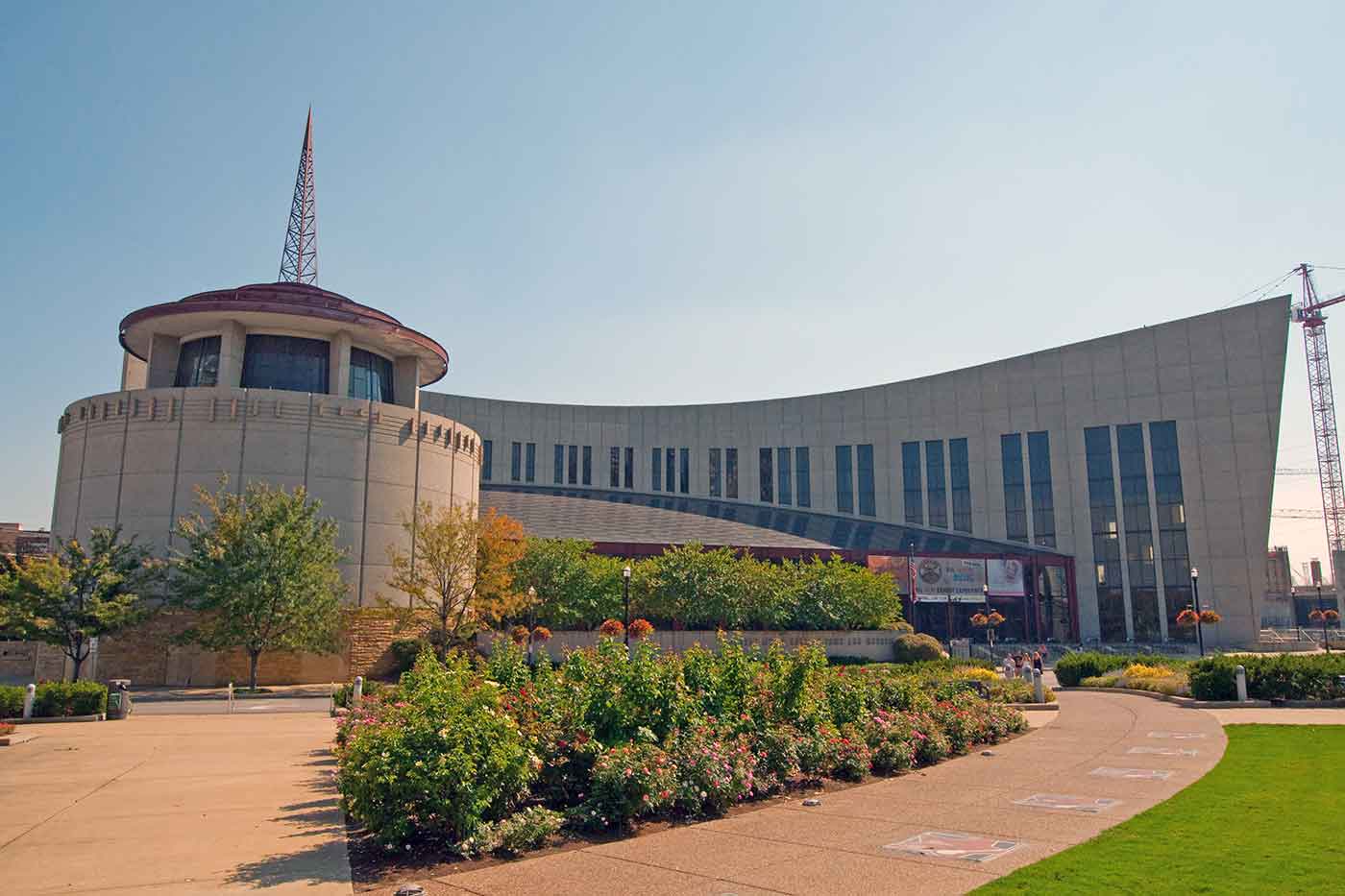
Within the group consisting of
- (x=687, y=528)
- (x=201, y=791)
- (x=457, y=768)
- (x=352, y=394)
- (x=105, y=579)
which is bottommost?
(x=201, y=791)

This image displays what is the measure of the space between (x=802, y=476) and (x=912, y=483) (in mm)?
10509

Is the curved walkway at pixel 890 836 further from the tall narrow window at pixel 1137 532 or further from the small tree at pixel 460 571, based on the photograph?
the tall narrow window at pixel 1137 532

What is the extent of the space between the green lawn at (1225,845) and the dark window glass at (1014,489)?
207 ft

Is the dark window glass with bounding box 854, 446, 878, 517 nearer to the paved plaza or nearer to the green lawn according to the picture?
the paved plaza

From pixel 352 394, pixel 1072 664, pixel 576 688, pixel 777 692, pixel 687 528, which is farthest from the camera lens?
pixel 687 528

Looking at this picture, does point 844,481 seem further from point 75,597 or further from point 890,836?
point 890,836

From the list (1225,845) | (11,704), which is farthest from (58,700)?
(1225,845)

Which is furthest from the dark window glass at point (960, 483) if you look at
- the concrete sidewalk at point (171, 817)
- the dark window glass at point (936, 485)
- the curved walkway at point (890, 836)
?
the concrete sidewalk at point (171, 817)

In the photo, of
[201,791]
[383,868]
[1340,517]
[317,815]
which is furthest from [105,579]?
[1340,517]

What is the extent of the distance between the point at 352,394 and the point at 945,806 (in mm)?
41151

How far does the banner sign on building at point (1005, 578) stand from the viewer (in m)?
65.8

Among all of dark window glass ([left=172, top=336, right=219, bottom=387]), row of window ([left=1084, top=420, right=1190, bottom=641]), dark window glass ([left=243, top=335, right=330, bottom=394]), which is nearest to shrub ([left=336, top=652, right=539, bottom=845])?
dark window glass ([left=243, top=335, right=330, bottom=394])

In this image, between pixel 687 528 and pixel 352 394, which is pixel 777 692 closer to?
pixel 352 394

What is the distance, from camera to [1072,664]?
38.6 metres
